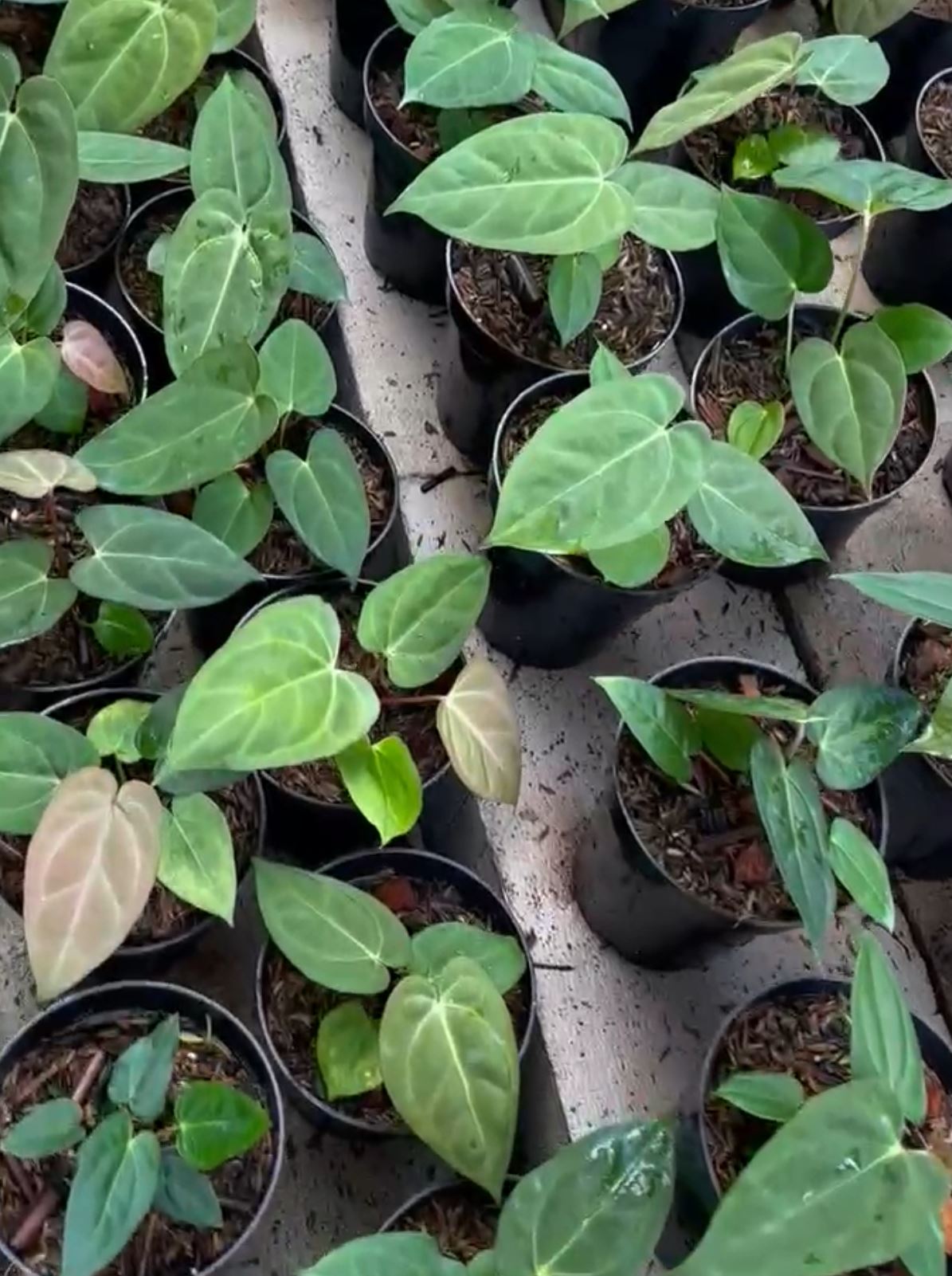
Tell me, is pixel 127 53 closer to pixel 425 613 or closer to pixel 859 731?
pixel 425 613

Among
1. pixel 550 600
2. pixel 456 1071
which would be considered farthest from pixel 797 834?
pixel 550 600

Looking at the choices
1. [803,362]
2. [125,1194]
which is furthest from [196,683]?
[803,362]

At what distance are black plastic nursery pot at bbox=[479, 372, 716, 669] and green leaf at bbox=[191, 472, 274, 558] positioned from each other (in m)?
0.23

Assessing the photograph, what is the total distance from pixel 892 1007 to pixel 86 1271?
0.53 meters

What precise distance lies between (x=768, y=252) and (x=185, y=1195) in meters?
0.87

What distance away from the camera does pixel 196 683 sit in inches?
35.5

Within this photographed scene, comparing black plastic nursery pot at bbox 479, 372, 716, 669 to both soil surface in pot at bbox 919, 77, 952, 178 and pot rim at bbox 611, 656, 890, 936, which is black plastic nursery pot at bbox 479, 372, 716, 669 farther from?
soil surface in pot at bbox 919, 77, 952, 178

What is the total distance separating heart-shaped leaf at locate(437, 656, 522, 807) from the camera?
40.4 inches

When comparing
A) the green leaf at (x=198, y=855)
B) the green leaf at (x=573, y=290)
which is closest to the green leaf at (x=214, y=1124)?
the green leaf at (x=198, y=855)

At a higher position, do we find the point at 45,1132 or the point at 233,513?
the point at 233,513

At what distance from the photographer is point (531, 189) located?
3.53 feet

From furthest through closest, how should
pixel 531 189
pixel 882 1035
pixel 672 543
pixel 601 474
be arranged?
pixel 672 543 → pixel 531 189 → pixel 601 474 → pixel 882 1035

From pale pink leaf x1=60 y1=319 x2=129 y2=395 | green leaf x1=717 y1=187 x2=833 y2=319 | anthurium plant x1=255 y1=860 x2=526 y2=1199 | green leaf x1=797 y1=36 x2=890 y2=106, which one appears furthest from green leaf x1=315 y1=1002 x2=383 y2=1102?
green leaf x1=797 y1=36 x2=890 y2=106

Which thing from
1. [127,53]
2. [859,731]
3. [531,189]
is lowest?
[859,731]
